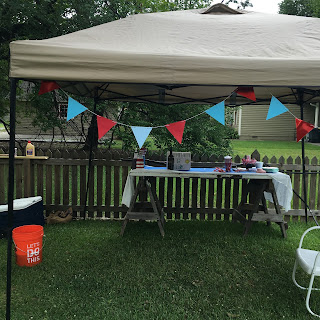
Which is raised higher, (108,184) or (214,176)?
(214,176)

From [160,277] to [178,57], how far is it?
2.25 meters

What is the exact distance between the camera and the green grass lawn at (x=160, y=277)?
266cm

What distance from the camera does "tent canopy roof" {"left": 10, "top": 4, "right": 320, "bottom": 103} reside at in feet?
8.05

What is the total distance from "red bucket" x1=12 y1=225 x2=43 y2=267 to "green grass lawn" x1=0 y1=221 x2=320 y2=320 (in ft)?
0.31

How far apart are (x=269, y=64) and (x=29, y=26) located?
704 cm

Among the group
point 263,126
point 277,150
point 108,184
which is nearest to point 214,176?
point 108,184

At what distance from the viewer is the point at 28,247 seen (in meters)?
3.37

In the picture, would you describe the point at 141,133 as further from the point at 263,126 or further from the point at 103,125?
the point at 263,126

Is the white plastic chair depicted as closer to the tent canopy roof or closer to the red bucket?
the tent canopy roof

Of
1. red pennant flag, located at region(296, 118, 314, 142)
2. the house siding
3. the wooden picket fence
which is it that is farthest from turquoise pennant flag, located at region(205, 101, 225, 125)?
the house siding

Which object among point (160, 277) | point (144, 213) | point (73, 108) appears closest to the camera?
point (73, 108)

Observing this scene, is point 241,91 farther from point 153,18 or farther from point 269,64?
point 153,18

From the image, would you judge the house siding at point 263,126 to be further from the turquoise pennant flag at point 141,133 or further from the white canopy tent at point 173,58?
the turquoise pennant flag at point 141,133

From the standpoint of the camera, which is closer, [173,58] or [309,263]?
[173,58]
